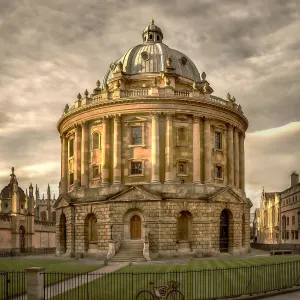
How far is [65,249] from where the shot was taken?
57.7 metres

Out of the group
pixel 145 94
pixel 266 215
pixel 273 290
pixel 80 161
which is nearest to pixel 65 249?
pixel 80 161

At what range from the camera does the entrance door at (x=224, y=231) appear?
52.9m

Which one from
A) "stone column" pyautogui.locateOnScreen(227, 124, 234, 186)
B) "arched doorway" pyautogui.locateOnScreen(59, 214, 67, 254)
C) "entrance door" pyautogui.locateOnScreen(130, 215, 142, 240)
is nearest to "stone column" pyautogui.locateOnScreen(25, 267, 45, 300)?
"entrance door" pyautogui.locateOnScreen(130, 215, 142, 240)

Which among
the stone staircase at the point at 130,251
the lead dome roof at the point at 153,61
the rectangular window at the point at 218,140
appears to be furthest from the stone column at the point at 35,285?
the lead dome roof at the point at 153,61

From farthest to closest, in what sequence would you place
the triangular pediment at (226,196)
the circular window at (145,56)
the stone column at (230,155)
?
the circular window at (145,56)
the stone column at (230,155)
the triangular pediment at (226,196)

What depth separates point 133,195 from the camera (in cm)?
4950

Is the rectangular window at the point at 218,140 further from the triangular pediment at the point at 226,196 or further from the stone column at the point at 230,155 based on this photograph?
the triangular pediment at the point at 226,196

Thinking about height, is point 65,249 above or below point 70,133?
below

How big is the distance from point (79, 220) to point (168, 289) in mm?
35768

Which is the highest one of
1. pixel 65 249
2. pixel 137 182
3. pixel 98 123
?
pixel 98 123

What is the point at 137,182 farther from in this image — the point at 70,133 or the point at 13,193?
the point at 13,193

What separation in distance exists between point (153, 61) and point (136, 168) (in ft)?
51.8

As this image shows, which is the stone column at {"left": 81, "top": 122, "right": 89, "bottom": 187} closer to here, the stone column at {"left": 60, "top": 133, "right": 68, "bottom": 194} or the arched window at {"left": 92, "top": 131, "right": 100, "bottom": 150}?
the arched window at {"left": 92, "top": 131, "right": 100, "bottom": 150}

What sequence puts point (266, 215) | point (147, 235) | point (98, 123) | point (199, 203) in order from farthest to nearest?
point (266, 215) < point (98, 123) < point (199, 203) < point (147, 235)
